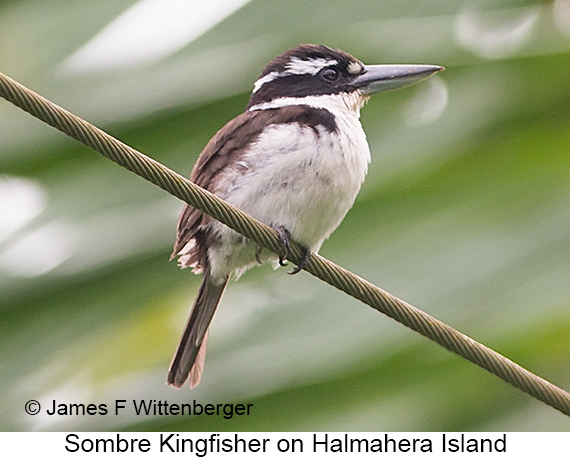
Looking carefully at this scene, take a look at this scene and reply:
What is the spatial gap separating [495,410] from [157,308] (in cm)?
138

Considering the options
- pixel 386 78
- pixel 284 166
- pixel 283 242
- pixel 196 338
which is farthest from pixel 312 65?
pixel 196 338

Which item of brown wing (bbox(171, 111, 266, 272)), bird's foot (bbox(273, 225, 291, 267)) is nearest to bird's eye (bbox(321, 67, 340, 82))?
brown wing (bbox(171, 111, 266, 272))

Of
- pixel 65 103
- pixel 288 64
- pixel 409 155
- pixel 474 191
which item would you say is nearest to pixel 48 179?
pixel 65 103

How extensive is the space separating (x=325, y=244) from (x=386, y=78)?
2.23 ft

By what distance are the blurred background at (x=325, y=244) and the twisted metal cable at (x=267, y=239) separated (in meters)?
0.90

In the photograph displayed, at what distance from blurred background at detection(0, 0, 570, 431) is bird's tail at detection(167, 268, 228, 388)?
65 millimetres

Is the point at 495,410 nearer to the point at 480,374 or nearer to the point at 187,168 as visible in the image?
the point at 480,374

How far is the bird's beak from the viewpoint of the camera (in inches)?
182

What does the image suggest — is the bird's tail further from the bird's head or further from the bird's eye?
the bird's eye

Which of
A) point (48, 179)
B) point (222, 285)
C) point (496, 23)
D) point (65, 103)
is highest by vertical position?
point (496, 23)

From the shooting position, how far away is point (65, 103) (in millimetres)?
4844

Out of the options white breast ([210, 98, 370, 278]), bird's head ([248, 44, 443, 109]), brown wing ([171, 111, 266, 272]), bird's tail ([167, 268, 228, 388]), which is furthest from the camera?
bird's head ([248, 44, 443, 109])

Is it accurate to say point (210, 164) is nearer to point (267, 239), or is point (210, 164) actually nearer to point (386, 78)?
point (386, 78)

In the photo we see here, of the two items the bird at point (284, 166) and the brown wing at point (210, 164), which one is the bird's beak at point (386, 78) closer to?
the bird at point (284, 166)
